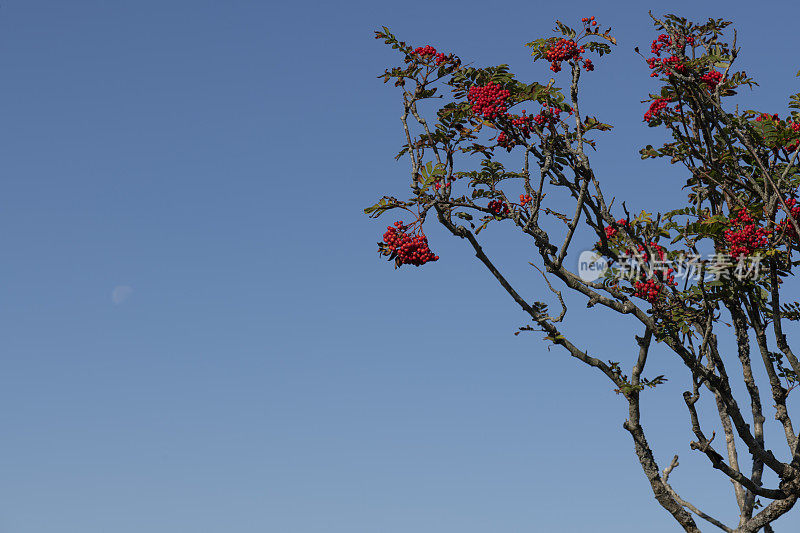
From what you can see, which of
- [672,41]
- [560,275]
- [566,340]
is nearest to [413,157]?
[560,275]

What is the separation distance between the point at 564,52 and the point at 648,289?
328 centimetres

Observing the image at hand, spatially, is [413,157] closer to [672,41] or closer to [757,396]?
[672,41]

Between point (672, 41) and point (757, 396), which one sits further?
point (757, 396)

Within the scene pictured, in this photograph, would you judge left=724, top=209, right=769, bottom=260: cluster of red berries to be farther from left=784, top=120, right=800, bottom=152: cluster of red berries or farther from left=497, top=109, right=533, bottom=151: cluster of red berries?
left=497, top=109, right=533, bottom=151: cluster of red berries

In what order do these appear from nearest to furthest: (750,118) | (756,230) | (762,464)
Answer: (756,230)
(750,118)
(762,464)

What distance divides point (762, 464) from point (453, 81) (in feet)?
23.7

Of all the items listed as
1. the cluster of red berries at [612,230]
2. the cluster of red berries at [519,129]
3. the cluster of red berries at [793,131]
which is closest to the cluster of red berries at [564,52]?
the cluster of red berries at [519,129]

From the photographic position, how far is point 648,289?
9.72 m

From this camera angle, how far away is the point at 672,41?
33.5ft

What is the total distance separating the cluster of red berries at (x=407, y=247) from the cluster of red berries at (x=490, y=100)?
1.81 metres

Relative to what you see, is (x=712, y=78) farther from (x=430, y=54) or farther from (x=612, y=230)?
(x=430, y=54)

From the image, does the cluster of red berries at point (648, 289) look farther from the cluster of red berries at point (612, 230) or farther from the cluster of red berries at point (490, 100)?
the cluster of red berries at point (490, 100)

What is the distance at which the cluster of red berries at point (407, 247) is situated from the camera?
850 centimetres

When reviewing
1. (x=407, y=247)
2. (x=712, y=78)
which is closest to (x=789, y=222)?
(x=712, y=78)
